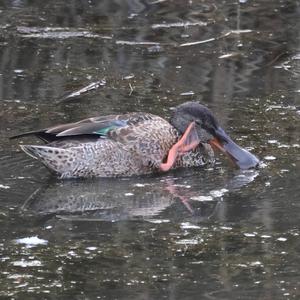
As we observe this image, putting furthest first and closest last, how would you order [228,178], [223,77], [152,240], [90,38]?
[90,38], [223,77], [228,178], [152,240]

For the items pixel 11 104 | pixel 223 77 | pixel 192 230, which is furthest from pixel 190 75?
pixel 192 230

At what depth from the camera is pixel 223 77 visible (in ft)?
34.0

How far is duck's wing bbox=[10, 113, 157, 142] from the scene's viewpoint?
7781 mm

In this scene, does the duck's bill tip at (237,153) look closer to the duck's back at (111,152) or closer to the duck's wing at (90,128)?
the duck's back at (111,152)

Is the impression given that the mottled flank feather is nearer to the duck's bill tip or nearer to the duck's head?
the duck's head

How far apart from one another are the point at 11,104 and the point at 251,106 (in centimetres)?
198

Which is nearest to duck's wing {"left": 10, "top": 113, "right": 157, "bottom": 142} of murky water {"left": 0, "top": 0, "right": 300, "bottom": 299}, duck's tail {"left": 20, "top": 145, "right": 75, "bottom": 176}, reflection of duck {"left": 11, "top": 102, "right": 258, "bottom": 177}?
reflection of duck {"left": 11, "top": 102, "right": 258, "bottom": 177}

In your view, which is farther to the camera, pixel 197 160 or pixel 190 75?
pixel 190 75

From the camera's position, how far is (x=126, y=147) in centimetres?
788

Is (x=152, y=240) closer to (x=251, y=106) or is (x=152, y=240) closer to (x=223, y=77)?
(x=251, y=106)

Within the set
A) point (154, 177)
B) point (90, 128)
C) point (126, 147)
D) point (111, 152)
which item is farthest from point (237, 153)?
point (90, 128)

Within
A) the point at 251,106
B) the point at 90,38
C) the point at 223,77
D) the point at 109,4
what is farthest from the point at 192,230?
the point at 109,4

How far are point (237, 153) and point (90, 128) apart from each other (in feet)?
3.37

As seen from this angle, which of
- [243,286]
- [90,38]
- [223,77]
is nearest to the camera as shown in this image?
[243,286]
